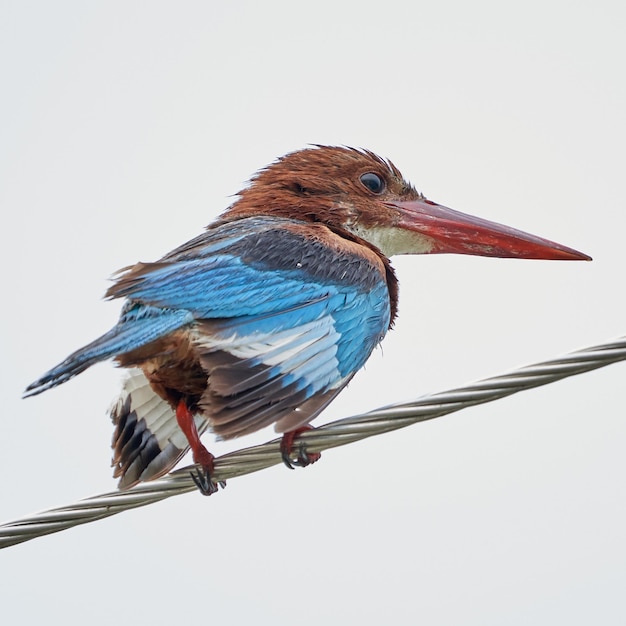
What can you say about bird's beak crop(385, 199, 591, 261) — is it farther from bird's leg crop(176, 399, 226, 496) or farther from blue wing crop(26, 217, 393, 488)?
bird's leg crop(176, 399, 226, 496)

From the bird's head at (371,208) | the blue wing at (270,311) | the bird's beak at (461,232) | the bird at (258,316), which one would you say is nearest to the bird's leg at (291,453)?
the bird at (258,316)

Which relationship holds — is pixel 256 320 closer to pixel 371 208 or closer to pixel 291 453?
pixel 291 453

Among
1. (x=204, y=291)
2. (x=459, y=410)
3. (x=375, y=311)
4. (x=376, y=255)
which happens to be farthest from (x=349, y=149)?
(x=459, y=410)

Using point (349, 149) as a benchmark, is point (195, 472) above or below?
below

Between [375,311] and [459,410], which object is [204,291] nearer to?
[375,311]

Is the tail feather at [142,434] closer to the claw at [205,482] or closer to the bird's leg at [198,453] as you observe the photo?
the bird's leg at [198,453]

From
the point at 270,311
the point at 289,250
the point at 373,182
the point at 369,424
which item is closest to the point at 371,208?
the point at 373,182
